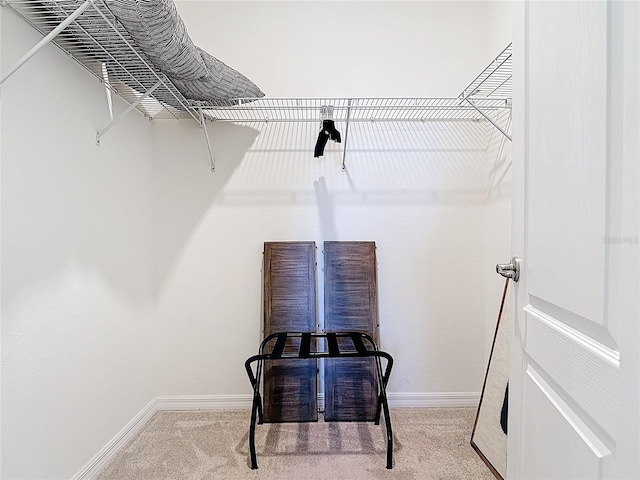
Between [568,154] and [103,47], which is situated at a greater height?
[103,47]

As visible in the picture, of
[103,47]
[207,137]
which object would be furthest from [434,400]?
[103,47]

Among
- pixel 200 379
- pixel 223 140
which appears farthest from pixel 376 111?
pixel 200 379

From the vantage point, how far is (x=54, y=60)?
4.97 feet

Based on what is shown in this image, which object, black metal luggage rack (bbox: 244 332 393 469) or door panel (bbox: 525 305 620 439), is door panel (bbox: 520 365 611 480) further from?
black metal luggage rack (bbox: 244 332 393 469)

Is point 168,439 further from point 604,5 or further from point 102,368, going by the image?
point 604,5

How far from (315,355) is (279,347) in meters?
0.27

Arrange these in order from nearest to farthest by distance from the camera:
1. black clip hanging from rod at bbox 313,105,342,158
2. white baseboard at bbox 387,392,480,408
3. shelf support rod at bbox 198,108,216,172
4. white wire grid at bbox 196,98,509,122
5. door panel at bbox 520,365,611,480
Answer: door panel at bbox 520,365,611,480 < black clip hanging from rod at bbox 313,105,342,158 < shelf support rod at bbox 198,108,216,172 < white wire grid at bbox 196,98,509,122 < white baseboard at bbox 387,392,480,408

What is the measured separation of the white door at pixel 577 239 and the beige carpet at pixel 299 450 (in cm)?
94

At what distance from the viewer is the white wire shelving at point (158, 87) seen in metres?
1.31

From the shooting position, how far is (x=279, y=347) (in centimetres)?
194

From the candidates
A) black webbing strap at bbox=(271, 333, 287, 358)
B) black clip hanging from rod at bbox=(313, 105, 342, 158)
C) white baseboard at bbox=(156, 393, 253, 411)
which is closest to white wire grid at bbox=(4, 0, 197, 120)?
black clip hanging from rod at bbox=(313, 105, 342, 158)

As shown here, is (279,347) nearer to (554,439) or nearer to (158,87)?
(554,439)

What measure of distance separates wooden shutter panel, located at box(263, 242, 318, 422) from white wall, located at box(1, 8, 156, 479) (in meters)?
0.78

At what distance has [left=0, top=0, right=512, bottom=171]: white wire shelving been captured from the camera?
4.29ft
